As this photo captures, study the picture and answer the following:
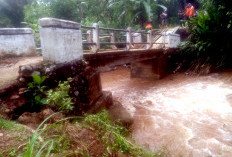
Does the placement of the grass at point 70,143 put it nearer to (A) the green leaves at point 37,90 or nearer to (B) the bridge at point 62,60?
(A) the green leaves at point 37,90

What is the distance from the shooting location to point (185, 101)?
7.36 m

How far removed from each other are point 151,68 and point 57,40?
8.32 meters

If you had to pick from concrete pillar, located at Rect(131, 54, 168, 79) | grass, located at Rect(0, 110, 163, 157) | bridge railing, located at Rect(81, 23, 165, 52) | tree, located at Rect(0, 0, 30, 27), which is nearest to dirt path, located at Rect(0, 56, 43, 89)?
grass, located at Rect(0, 110, 163, 157)

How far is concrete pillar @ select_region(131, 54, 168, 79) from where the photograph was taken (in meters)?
11.0

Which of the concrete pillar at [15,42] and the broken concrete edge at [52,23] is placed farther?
the concrete pillar at [15,42]

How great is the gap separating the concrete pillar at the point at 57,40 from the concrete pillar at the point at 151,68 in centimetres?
750

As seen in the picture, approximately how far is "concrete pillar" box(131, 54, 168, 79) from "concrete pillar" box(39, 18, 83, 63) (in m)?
7.50

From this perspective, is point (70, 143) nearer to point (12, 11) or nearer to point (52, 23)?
point (52, 23)

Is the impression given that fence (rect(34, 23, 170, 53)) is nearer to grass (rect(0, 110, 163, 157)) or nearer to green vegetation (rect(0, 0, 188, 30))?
green vegetation (rect(0, 0, 188, 30))

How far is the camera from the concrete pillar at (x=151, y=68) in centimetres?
1098

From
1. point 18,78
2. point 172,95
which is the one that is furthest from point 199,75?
point 18,78

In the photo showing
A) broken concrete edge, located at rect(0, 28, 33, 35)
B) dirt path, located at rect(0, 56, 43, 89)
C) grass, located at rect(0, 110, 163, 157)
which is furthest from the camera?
broken concrete edge, located at rect(0, 28, 33, 35)

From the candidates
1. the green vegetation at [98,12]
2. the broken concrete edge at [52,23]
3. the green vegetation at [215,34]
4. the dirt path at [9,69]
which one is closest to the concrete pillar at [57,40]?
the broken concrete edge at [52,23]

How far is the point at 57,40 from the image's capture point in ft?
12.4
